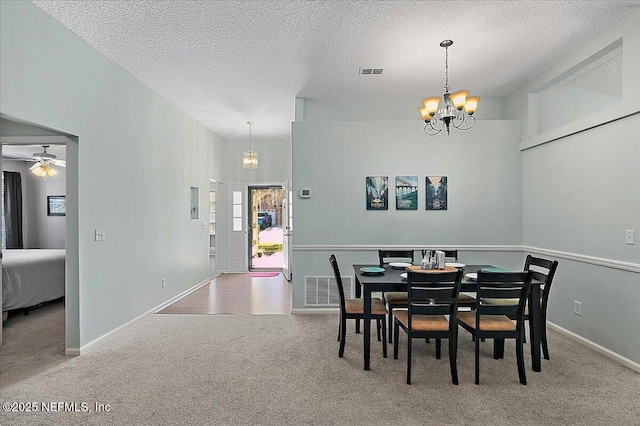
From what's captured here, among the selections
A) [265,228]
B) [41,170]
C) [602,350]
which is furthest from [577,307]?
[41,170]

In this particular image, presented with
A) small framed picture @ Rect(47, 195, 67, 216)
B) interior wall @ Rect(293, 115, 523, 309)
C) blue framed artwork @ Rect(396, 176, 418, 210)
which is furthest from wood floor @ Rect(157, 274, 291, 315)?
small framed picture @ Rect(47, 195, 67, 216)

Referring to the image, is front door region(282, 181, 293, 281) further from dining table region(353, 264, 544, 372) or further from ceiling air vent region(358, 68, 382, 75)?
dining table region(353, 264, 544, 372)

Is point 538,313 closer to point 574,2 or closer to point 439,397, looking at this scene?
point 439,397

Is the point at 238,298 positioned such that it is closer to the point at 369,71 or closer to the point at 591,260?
the point at 369,71

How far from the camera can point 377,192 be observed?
5.06 m

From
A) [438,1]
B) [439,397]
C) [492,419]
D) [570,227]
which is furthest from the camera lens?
[570,227]

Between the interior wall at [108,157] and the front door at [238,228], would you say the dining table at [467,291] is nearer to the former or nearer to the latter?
the interior wall at [108,157]

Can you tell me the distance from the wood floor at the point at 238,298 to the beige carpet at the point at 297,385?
1.19 meters

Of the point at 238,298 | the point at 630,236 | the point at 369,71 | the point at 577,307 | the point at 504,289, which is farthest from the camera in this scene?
the point at 238,298

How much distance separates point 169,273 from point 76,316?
199cm

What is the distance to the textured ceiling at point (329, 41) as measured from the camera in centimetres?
306

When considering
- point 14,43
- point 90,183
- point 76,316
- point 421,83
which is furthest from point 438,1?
point 76,316

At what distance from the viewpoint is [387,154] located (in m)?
5.07

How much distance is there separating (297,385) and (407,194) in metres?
2.99
